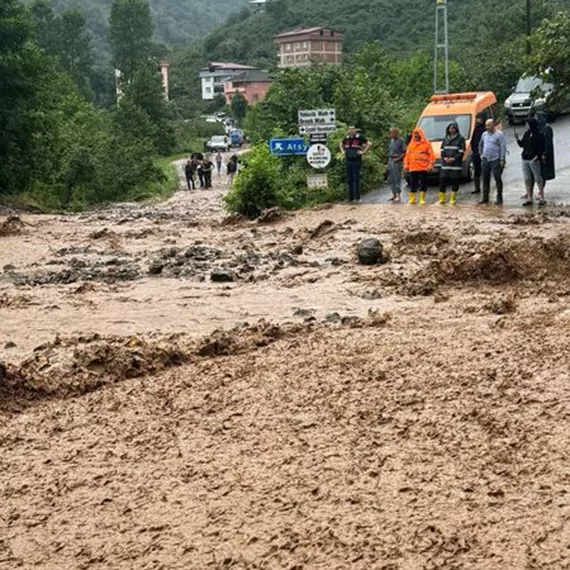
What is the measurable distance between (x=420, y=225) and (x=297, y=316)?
5.62m

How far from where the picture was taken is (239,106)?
10462 centimetres

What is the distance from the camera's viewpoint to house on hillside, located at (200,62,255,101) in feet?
388

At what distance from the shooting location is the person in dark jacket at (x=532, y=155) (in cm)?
1560

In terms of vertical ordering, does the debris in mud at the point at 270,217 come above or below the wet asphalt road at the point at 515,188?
below

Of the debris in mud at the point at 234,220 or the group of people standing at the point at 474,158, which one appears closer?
the group of people standing at the point at 474,158

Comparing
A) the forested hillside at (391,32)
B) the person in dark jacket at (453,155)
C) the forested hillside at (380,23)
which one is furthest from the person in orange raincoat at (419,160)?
the forested hillside at (380,23)

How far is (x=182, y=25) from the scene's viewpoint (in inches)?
7362

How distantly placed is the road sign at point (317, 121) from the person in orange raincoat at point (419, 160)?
269cm

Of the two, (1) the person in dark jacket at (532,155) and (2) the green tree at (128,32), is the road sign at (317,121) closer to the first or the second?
(1) the person in dark jacket at (532,155)

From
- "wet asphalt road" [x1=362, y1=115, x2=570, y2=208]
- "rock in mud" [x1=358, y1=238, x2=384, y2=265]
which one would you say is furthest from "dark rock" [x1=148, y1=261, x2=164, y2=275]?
"wet asphalt road" [x1=362, y1=115, x2=570, y2=208]

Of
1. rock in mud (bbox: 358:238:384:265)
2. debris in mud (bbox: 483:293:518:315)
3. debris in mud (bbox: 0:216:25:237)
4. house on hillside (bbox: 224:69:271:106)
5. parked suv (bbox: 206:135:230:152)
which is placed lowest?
debris in mud (bbox: 483:293:518:315)

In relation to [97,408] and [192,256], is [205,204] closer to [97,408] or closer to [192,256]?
[192,256]

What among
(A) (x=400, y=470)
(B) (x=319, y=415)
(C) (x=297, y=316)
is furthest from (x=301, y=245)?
(A) (x=400, y=470)

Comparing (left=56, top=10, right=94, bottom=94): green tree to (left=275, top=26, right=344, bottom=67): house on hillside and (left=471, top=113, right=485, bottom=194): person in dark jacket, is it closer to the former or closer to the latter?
(left=275, top=26, right=344, bottom=67): house on hillside
